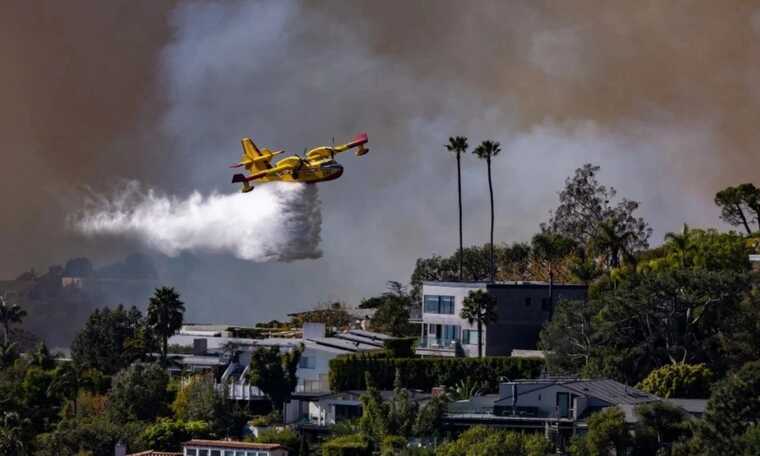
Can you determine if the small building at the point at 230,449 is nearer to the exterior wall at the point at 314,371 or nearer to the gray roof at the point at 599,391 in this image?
the gray roof at the point at 599,391

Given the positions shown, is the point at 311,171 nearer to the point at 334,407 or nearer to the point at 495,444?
the point at 334,407

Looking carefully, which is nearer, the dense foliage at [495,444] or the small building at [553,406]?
the dense foliage at [495,444]

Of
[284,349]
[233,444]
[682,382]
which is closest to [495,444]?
[233,444]

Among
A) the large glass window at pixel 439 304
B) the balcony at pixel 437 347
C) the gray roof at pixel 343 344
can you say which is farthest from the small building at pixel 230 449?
the large glass window at pixel 439 304

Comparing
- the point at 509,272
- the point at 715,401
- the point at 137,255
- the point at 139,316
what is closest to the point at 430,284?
the point at 139,316

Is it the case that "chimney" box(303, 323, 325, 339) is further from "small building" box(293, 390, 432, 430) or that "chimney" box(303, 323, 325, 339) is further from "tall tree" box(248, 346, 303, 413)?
"small building" box(293, 390, 432, 430)

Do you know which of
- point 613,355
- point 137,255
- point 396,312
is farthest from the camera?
point 137,255

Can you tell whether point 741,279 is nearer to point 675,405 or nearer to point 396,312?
point 675,405

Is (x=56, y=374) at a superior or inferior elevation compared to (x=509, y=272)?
inferior
